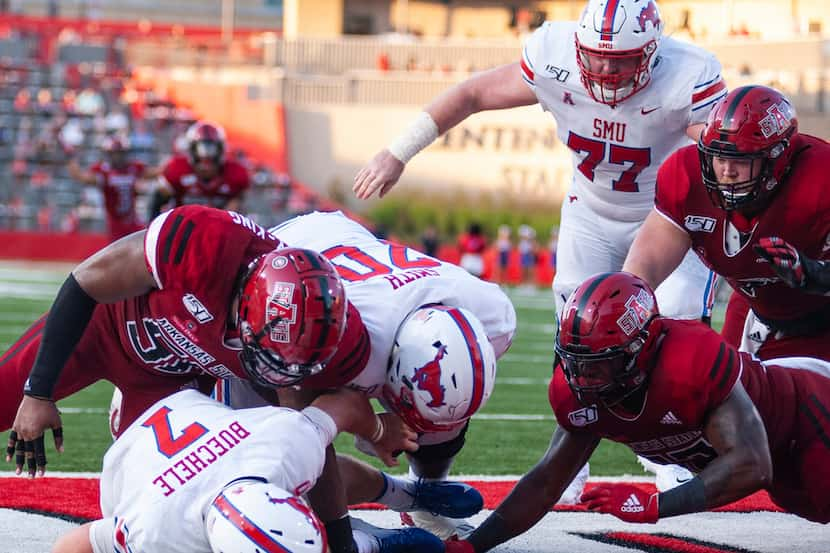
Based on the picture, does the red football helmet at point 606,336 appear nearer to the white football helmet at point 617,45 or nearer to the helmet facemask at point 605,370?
the helmet facemask at point 605,370

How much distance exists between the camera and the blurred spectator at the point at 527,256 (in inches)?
876

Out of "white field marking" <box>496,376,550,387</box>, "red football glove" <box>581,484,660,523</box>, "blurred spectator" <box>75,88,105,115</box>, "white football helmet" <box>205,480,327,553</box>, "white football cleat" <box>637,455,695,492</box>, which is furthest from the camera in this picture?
"blurred spectator" <box>75,88,105,115</box>

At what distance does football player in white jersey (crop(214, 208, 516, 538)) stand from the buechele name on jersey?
44 centimetres

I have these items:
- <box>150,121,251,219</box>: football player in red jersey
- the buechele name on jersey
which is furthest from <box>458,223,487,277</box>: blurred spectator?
the buechele name on jersey

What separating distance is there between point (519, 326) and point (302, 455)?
10470mm

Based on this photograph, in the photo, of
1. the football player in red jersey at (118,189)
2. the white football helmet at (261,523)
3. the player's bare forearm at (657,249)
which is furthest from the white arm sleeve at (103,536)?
the football player in red jersey at (118,189)

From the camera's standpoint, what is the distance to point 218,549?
3078 millimetres

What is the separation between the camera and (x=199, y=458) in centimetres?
329

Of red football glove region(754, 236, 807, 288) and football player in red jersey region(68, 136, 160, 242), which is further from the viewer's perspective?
football player in red jersey region(68, 136, 160, 242)

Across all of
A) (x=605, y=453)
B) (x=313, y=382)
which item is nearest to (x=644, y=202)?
(x=605, y=453)

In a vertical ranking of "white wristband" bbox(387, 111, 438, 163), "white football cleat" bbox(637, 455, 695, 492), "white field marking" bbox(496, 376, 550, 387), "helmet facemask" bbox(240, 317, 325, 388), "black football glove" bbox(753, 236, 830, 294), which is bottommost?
"white field marking" bbox(496, 376, 550, 387)

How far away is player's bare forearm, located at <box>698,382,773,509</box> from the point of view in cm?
360

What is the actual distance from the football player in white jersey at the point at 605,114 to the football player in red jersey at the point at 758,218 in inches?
25.1

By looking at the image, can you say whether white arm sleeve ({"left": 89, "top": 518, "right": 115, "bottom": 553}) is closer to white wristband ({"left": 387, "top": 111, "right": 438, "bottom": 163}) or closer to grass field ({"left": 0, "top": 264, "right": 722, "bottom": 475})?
grass field ({"left": 0, "top": 264, "right": 722, "bottom": 475})
